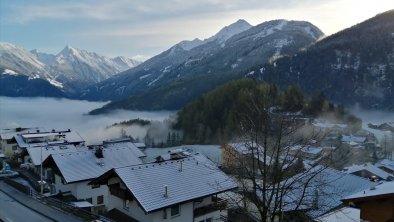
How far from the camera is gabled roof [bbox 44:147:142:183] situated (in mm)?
46656

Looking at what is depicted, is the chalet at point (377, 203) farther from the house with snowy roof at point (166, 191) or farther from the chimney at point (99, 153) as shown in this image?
the chimney at point (99, 153)

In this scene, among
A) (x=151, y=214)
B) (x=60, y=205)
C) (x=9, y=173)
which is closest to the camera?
(x=151, y=214)

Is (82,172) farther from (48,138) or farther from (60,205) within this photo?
(48,138)

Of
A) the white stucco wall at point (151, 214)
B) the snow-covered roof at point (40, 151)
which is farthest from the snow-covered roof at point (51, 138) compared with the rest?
the white stucco wall at point (151, 214)

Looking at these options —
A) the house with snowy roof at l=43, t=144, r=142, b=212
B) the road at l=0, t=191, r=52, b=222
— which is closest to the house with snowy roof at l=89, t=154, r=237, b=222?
the road at l=0, t=191, r=52, b=222

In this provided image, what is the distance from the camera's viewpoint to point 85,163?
1939 inches

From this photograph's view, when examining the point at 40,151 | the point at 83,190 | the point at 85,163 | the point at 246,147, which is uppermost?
the point at 246,147

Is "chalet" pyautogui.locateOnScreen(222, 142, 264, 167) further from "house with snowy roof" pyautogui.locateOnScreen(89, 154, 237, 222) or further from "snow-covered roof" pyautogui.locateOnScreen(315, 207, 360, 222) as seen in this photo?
"snow-covered roof" pyautogui.locateOnScreen(315, 207, 360, 222)

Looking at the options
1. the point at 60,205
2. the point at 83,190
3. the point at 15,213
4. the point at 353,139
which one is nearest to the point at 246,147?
the point at 60,205

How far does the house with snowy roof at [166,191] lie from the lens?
30.0 meters

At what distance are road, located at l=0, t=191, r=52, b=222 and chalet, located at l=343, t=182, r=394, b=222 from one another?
28502mm

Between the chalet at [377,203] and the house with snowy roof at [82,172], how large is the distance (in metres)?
31.4

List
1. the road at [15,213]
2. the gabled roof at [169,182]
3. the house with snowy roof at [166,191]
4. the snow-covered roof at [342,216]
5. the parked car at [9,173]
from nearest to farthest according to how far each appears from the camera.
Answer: the snow-covered roof at [342,216] → the gabled roof at [169,182] → the house with snowy roof at [166,191] → the road at [15,213] → the parked car at [9,173]

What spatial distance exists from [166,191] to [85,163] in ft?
72.5
